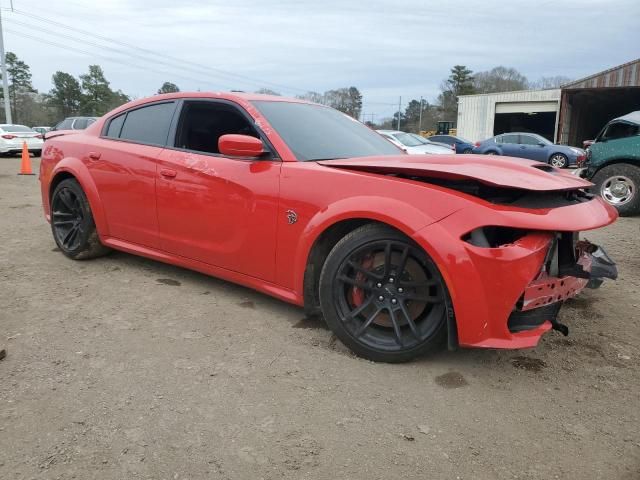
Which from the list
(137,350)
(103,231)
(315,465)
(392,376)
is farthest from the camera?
(103,231)

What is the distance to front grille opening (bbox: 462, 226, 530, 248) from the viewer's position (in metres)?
2.40

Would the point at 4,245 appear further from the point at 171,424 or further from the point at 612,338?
the point at 612,338

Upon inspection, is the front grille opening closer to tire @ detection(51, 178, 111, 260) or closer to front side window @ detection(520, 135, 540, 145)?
tire @ detection(51, 178, 111, 260)

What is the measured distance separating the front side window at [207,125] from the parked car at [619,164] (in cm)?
649

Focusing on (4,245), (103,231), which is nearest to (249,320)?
(103,231)

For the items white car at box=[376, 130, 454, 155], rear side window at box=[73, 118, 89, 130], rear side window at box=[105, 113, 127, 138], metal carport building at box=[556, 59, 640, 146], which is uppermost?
metal carport building at box=[556, 59, 640, 146]

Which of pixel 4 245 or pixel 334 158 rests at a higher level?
pixel 334 158

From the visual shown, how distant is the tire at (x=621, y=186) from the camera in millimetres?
7652

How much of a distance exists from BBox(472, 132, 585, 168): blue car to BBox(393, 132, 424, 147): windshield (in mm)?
5290

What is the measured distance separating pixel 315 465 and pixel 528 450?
34.7 inches

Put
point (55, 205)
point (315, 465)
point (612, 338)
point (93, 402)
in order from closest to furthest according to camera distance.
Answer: point (315, 465), point (93, 402), point (612, 338), point (55, 205)

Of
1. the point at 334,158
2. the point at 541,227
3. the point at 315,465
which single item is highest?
the point at 334,158

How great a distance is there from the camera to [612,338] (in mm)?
3061

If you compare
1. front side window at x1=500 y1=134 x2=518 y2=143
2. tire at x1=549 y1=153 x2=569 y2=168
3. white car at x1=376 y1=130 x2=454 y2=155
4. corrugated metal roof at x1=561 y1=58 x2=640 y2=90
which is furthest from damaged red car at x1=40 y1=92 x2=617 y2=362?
corrugated metal roof at x1=561 y1=58 x2=640 y2=90
